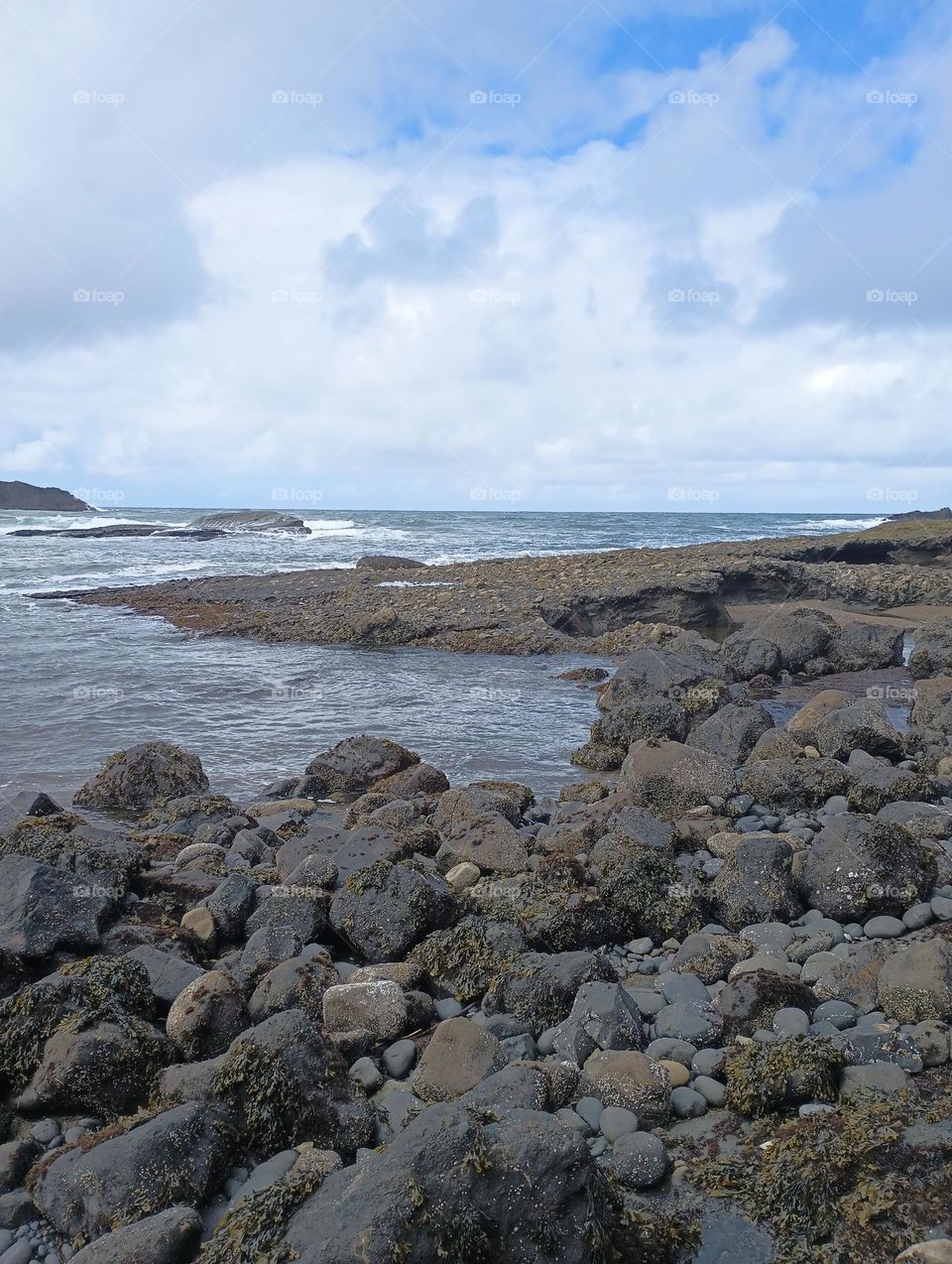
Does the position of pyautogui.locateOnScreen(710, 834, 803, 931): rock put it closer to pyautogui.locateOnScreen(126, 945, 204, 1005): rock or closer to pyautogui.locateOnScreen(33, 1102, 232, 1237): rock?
pyautogui.locateOnScreen(126, 945, 204, 1005): rock

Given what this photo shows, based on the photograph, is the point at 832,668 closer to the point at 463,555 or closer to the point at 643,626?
the point at 643,626

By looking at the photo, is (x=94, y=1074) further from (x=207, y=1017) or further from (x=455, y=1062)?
(x=455, y=1062)

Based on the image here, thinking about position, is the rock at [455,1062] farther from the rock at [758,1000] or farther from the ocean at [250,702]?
the ocean at [250,702]

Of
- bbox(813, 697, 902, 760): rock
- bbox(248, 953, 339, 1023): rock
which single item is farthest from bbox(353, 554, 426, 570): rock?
bbox(248, 953, 339, 1023): rock

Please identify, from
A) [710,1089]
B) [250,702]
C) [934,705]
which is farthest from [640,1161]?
[250,702]

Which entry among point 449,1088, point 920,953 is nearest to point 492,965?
point 449,1088

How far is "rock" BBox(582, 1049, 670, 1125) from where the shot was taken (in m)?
4.04

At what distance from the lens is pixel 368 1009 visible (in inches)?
193

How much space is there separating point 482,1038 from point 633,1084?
0.80 m

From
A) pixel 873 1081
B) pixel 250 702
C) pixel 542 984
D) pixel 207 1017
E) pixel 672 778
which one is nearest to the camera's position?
pixel 873 1081

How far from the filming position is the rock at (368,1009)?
4.86 meters

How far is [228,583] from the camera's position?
30.5 m

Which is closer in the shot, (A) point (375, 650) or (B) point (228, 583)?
Result: (A) point (375, 650)

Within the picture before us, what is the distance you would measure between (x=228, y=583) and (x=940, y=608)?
2303 cm
